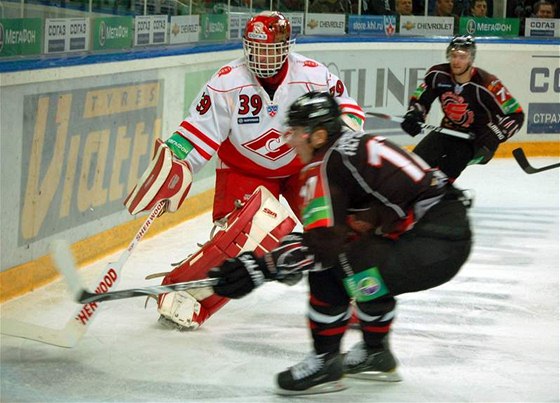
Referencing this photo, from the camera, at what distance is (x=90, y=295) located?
311cm

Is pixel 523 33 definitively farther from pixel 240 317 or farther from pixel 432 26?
pixel 240 317

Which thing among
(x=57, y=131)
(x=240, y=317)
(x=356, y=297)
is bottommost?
(x=240, y=317)

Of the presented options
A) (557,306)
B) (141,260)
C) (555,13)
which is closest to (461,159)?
(557,306)

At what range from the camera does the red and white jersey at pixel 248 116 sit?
396cm

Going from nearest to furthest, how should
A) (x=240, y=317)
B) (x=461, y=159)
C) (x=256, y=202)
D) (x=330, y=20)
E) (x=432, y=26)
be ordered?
(x=256, y=202) < (x=240, y=317) < (x=461, y=159) < (x=330, y=20) < (x=432, y=26)

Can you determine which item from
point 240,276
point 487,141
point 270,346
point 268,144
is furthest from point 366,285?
point 487,141

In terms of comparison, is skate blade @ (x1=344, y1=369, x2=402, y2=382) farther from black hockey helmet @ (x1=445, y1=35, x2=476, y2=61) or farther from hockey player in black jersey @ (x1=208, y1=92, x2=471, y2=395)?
black hockey helmet @ (x1=445, y1=35, x2=476, y2=61)

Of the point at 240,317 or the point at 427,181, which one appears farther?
the point at 240,317

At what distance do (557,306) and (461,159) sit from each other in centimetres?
131

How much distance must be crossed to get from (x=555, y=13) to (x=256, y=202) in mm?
5788

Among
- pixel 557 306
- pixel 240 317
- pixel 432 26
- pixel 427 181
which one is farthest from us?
pixel 432 26

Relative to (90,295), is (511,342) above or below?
below

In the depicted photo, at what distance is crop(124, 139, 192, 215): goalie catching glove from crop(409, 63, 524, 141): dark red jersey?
2.24 m

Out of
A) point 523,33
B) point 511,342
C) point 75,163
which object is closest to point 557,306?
point 511,342
